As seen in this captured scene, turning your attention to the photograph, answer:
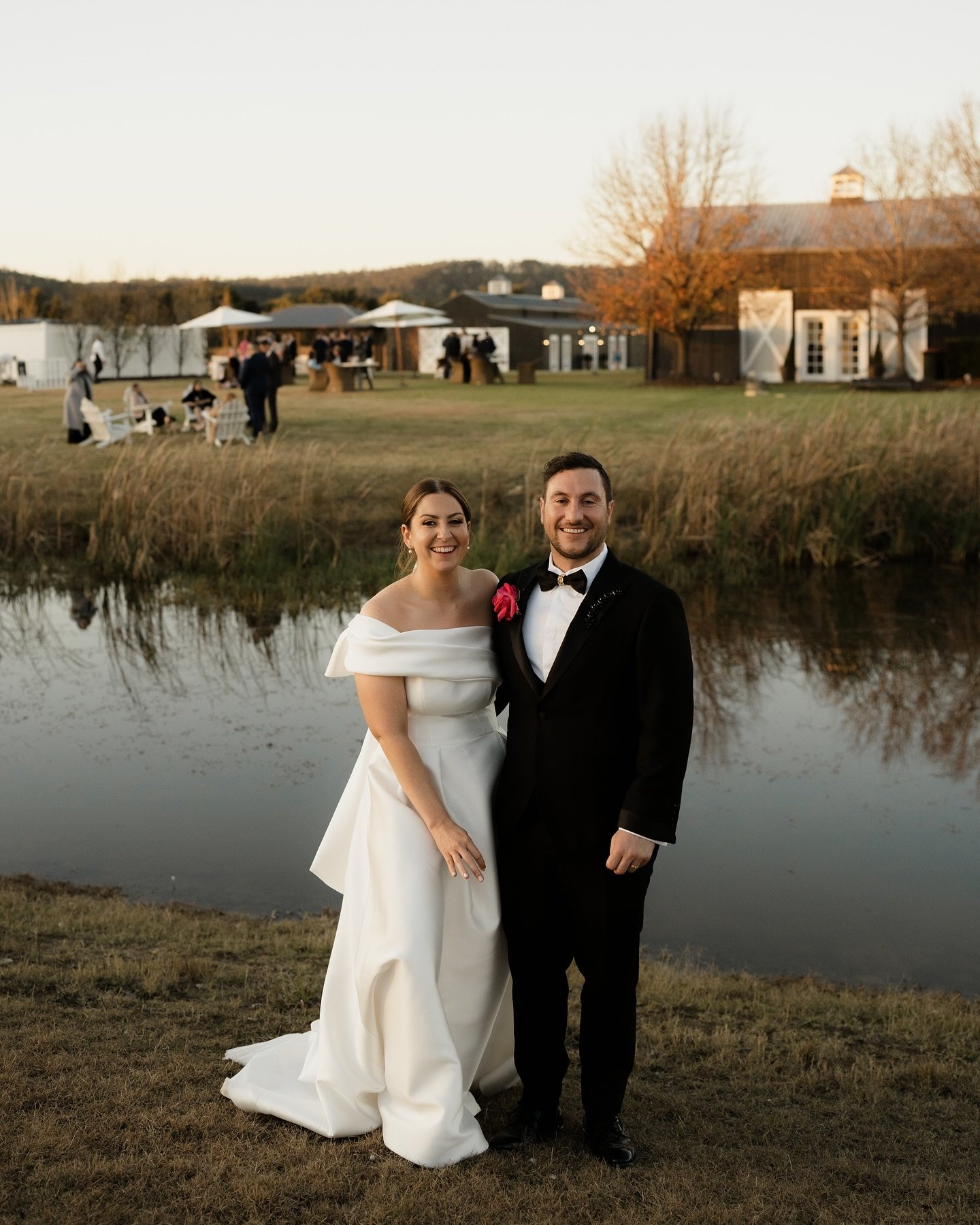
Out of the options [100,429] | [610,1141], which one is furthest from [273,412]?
[610,1141]

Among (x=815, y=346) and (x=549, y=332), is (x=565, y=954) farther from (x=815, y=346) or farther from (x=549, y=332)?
(x=549, y=332)

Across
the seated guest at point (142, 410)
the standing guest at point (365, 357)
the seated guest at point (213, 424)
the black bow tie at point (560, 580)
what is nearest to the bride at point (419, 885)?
the black bow tie at point (560, 580)

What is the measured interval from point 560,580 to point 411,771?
63cm

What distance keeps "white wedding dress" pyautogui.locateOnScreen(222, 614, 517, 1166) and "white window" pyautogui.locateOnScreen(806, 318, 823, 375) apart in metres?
38.4

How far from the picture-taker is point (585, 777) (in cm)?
349

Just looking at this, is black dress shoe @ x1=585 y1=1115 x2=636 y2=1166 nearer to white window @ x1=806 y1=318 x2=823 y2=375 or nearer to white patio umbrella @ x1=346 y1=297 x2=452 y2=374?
white patio umbrella @ x1=346 y1=297 x2=452 y2=374

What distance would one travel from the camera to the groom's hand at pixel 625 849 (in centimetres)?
342

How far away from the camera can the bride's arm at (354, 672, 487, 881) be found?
3525 millimetres

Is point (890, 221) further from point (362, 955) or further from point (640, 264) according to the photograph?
point (362, 955)

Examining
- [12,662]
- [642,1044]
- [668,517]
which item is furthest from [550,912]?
[668,517]

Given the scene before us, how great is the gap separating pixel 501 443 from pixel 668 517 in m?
5.87

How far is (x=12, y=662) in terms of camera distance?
39.2 feet

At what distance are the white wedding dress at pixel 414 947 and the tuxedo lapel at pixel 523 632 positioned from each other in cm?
15

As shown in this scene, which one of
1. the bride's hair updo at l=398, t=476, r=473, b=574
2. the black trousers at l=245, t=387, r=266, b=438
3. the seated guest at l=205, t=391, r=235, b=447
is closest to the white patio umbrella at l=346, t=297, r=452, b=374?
the black trousers at l=245, t=387, r=266, b=438
